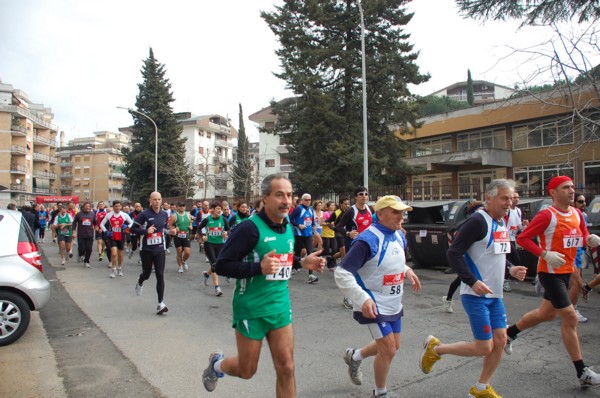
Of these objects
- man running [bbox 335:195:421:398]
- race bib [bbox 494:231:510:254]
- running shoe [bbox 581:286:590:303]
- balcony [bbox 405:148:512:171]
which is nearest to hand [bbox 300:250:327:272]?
man running [bbox 335:195:421:398]

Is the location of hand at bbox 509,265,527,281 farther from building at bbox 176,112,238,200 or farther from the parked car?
building at bbox 176,112,238,200

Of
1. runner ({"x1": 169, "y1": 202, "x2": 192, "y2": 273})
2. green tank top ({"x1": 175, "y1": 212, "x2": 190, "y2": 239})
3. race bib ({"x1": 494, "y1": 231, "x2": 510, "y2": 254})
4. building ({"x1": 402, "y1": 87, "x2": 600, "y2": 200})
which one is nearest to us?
race bib ({"x1": 494, "y1": 231, "x2": 510, "y2": 254})

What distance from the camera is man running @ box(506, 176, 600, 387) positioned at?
14.1ft

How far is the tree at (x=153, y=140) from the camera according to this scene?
44844 mm

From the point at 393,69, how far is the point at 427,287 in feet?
56.0

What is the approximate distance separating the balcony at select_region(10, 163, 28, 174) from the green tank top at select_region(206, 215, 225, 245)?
71604 mm

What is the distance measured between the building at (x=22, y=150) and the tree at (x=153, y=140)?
2772 cm

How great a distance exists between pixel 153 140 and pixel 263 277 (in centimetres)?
4433

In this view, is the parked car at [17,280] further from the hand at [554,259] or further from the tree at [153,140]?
the tree at [153,140]

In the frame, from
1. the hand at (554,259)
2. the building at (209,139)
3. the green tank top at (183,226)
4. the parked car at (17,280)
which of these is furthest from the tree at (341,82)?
the building at (209,139)

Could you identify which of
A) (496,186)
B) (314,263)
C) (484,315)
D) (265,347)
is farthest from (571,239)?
(265,347)

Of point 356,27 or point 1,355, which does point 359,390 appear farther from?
point 356,27

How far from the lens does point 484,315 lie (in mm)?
3838

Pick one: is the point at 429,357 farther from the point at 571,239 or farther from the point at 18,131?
the point at 18,131
